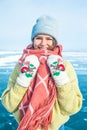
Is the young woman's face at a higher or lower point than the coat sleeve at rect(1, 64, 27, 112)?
higher

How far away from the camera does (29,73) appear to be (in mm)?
1124

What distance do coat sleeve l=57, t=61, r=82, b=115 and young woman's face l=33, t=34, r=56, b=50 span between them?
100 millimetres

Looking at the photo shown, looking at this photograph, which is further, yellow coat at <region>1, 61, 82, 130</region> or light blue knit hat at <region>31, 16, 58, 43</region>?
light blue knit hat at <region>31, 16, 58, 43</region>

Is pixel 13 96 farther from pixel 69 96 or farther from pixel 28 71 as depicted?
pixel 69 96

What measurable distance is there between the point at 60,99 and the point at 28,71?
166mm

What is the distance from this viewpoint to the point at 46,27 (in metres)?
1.22

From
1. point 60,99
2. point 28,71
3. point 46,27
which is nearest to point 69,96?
point 60,99

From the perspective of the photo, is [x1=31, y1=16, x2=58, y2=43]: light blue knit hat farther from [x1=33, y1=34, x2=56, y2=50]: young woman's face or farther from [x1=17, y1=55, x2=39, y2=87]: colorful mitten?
[x1=17, y1=55, x2=39, y2=87]: colorful mitten

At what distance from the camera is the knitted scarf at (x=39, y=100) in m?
1.12

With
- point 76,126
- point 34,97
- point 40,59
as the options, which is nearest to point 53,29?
point 40,59

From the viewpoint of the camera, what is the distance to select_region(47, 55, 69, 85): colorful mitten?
110cm

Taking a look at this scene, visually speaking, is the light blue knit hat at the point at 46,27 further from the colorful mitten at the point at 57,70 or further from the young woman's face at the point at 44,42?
the colorful mitten at the point at 57,70

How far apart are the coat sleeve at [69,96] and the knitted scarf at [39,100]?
35 millimetres

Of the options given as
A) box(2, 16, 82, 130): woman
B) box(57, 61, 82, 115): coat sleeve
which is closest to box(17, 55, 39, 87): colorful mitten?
box(2, 16, 82, 130): woman
